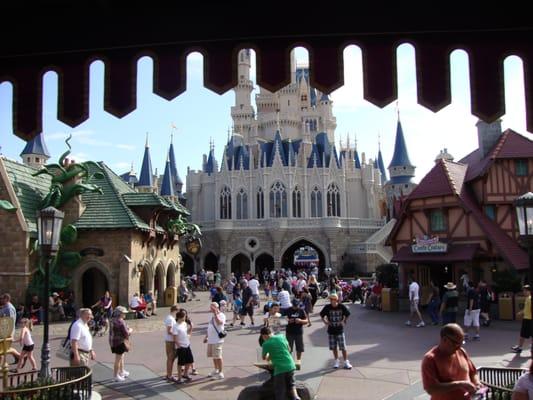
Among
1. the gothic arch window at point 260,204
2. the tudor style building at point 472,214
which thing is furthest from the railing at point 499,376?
the gothic arch window at point 260,204

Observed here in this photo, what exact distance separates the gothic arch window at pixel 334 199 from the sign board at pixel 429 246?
2865 cm

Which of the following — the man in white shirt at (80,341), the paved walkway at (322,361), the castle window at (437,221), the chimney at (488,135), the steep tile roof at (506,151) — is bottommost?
the paved walkway at (322,361)

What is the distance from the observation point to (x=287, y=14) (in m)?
3.24

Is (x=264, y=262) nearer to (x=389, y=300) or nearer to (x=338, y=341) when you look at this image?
(x=389, y=300)

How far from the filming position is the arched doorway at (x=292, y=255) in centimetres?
4966

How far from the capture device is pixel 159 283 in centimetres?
2619

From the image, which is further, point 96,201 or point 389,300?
point 96,201

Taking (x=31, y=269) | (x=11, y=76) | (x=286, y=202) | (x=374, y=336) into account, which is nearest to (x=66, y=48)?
(x=11, y=76)

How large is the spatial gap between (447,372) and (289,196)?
46308 millimetres

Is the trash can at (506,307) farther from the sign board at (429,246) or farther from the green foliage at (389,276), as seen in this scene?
the green foliage at (389,276)

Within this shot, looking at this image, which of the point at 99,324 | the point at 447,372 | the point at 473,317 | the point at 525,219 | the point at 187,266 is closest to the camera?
the point at 447,372

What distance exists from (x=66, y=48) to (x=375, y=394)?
7.25 metres

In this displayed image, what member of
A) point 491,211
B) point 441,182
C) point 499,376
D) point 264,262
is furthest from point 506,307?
point 264,262

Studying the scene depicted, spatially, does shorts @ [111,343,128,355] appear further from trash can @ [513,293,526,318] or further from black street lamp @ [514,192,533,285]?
trash can @ [513,293,526,318]
